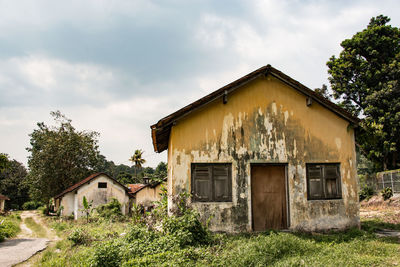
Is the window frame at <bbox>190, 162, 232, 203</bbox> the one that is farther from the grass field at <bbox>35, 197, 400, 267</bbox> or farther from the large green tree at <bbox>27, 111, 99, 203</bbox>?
the large green tree at <bbox>27, 111, 99, 203</bbox>

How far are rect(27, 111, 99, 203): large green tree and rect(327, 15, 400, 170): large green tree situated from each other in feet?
103

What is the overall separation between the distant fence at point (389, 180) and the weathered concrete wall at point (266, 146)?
53.5 feet

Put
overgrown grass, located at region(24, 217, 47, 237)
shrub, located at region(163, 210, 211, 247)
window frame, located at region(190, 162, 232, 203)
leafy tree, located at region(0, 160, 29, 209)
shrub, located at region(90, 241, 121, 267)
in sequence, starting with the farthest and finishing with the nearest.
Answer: leafy tree, located at region(0, 160, 29, 209) < overgrown grass, located at region(24, 217, 47, 237) < window frame, located at region(190, 162, 232, 203) < shrub, located at region(163, 210, 211, 247) < shrub, located at region(90, 241, 121, 267)

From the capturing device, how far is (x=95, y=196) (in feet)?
104

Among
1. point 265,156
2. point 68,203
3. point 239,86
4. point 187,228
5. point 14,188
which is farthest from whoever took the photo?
point 14,188

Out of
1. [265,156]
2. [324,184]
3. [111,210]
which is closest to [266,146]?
[265,156]

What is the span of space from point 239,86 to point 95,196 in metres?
25.2

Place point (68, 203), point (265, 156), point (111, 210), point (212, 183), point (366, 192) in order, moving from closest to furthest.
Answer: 1. point (212, 183)
2. point (265, 156)
3. point (111, 210)
4. point (366, 192)
5. point (68, 203)

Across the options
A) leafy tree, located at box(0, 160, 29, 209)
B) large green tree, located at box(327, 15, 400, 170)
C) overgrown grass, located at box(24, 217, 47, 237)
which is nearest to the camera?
overgrown grass, located at box(24, 217, 47, 237)

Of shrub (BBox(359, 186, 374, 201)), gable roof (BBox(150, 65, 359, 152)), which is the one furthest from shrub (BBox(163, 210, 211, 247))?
shrub (BBox(359, 186, 374, 201))

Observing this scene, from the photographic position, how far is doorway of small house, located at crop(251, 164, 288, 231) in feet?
35.7

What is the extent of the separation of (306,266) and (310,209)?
189 inches

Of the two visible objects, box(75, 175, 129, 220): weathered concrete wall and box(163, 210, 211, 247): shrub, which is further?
box(75, 175, 129, 220): weathered concrete wall

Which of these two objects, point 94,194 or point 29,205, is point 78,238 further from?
point 29,205
